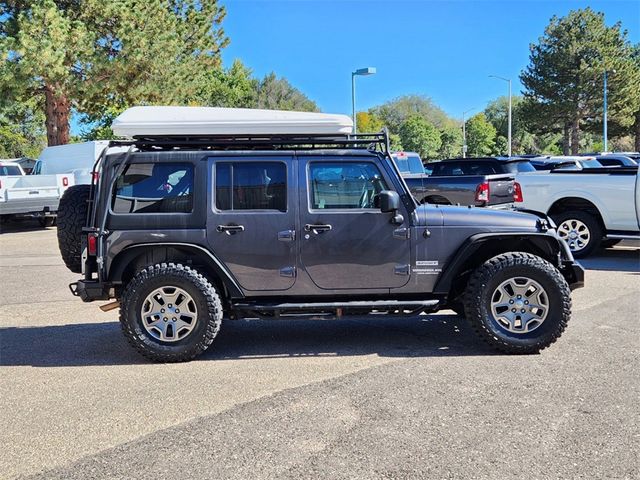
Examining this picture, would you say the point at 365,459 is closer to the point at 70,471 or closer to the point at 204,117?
the point at 70,471

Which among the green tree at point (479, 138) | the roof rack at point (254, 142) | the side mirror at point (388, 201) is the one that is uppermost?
the green tree at point (479, 138)

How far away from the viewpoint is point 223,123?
17.3 feet

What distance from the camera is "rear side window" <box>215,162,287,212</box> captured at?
17.2 ft

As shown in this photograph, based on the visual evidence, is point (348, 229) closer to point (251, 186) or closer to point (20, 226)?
point (251, 186)

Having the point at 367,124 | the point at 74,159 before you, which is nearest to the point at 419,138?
the point at 367,124

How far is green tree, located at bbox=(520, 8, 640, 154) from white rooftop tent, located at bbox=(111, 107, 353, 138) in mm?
49113

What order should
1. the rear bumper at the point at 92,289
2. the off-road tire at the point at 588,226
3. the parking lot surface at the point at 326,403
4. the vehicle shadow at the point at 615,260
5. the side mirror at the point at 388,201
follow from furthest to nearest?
the off-road tire at the point at 588,226 → the vehicle shadow at the point at 615,260 → the rear bumper at the point at 92,289 → the side mirror at the point at 388,201 → the parking lot surface at the point at 326,403

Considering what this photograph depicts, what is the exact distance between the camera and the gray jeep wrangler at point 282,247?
5.16 meters

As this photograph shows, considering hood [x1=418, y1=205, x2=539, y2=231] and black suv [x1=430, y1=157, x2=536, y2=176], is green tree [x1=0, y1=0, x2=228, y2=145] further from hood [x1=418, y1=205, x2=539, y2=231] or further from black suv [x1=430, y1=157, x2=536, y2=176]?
hood [x1=418, y1=205, x2=539, y2=231]

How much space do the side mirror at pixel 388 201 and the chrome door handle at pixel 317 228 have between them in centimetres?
48

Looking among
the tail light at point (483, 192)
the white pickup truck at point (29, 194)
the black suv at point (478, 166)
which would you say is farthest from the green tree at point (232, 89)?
the tail light at point (483, 192)

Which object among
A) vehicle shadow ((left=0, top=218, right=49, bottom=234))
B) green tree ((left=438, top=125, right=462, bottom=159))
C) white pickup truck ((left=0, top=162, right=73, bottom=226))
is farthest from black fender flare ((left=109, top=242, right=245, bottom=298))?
green tree ((left=438, top=125, right=462, bottom=159))

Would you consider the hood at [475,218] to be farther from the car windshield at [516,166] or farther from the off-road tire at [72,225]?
the car windshield at [516,166]

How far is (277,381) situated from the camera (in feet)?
15.5
